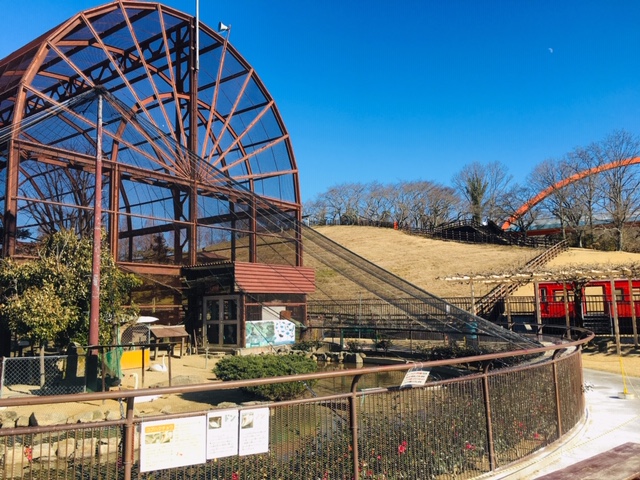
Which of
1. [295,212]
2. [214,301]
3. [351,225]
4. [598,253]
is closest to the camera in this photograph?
[214,301]

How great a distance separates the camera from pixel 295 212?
30.2m

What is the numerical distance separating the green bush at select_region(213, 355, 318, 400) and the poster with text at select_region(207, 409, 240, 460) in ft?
25.4

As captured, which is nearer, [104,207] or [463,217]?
[104,207]

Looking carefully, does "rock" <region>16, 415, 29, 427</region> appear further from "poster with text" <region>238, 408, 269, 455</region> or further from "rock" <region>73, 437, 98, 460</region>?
"poster with text" <region>238, 408, 269, 455</region>

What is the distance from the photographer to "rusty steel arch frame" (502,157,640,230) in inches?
2207

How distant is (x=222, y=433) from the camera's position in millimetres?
3996

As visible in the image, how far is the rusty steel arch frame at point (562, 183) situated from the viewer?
184 feet

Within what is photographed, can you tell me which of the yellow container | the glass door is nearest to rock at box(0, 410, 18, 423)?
the yellow container

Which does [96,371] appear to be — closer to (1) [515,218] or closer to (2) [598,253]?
(2) [598,253]

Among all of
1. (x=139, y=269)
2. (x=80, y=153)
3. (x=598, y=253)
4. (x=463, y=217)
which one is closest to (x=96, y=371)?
(x=139, y=269)

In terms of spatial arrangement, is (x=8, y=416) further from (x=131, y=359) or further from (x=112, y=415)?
(x=131, y=359)

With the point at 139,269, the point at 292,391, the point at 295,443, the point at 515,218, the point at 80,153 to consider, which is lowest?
the point at 292,391

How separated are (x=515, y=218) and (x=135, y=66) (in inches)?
2140

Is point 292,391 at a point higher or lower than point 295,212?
lower
